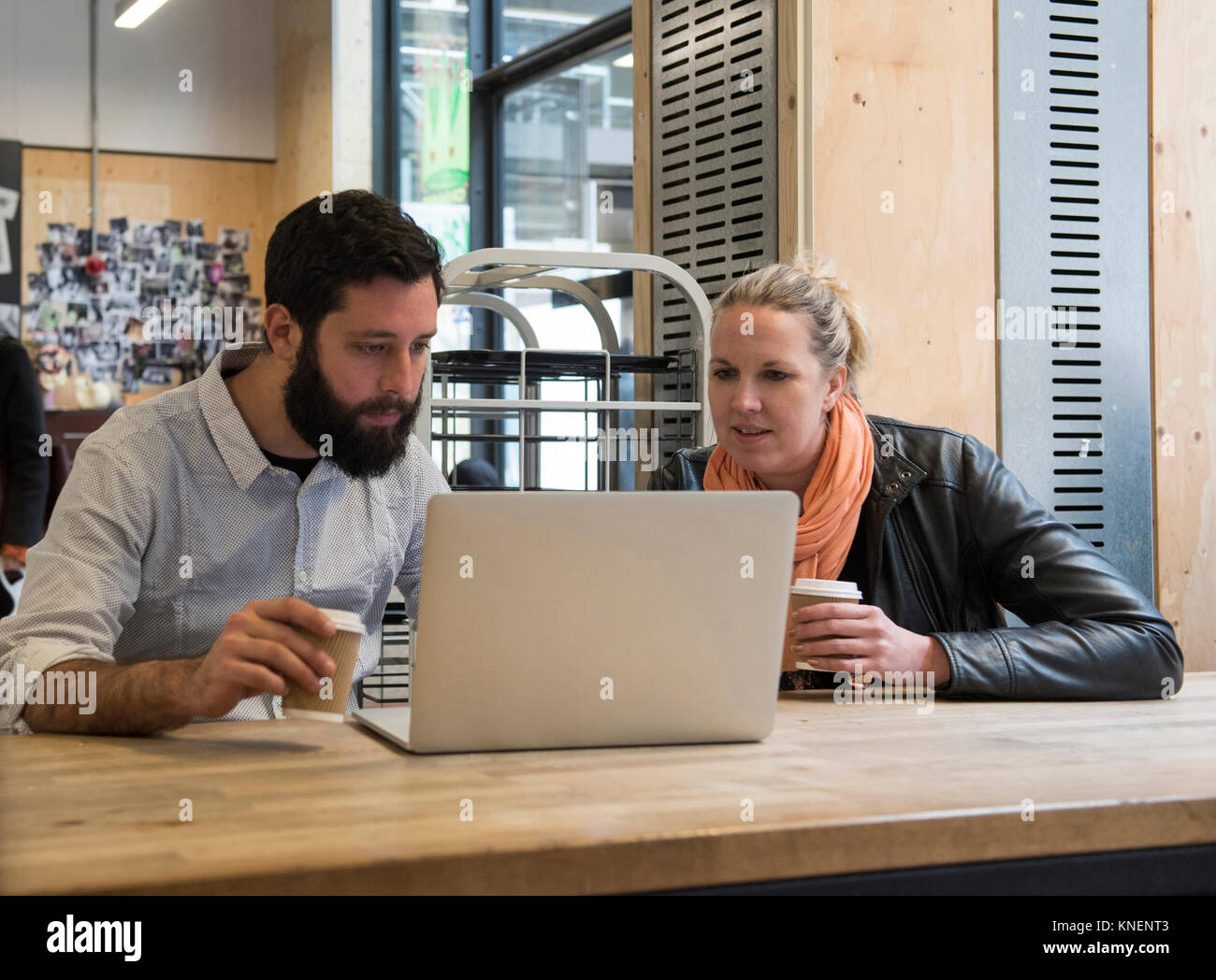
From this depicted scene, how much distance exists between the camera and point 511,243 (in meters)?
5.55

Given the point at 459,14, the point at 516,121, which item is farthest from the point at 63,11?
the point at 516,121

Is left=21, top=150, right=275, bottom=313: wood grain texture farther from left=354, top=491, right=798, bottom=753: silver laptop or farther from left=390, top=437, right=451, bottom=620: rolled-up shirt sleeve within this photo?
left=354, top=491, right=798, bottom=753: silver laptop

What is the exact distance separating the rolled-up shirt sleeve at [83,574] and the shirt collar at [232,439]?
115 mm

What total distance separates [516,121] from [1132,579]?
3.39m

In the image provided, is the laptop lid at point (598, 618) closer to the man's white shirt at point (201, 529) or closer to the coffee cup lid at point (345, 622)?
the coffee cup lid at point (345, 622)

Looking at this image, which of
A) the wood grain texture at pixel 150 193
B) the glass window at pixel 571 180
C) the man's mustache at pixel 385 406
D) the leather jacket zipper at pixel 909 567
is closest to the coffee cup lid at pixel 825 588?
the leather jacket zipper at pixel 909 567

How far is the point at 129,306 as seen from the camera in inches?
290

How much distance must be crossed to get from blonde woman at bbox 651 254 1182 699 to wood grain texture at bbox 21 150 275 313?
5.70 m

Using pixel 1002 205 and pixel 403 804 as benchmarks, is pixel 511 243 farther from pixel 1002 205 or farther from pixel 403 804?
pixel 403 804

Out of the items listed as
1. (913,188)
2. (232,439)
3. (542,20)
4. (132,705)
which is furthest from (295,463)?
(542,20)

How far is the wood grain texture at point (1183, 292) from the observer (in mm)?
3035

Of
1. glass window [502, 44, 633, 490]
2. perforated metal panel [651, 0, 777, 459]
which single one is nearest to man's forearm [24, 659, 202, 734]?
perforated metal panel [651, 0, 777, 459]

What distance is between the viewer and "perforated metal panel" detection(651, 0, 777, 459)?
9.67 feet
